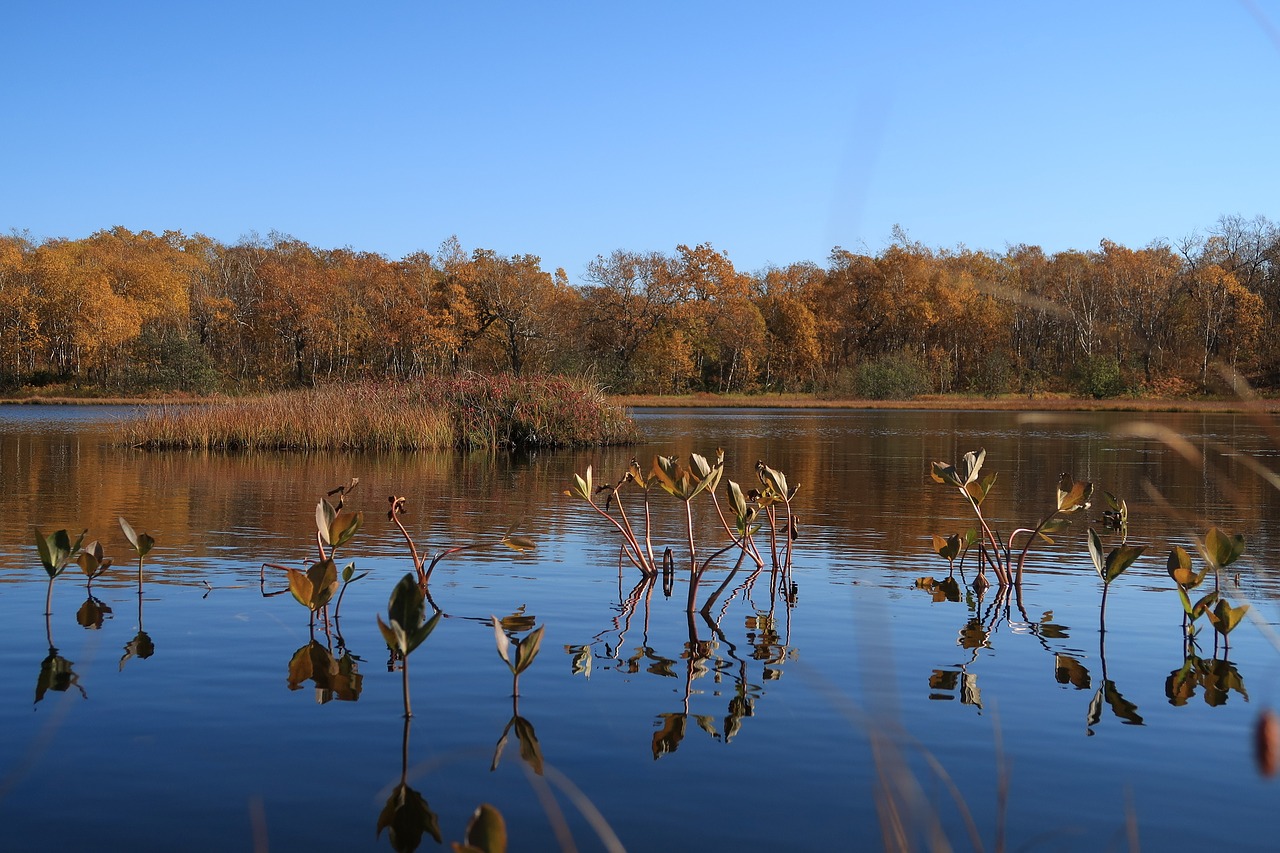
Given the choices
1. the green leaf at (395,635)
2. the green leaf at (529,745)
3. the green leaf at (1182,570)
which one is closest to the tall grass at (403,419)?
the green leaf at (1182,570)

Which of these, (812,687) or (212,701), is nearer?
(212,701)

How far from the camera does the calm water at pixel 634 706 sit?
372cm

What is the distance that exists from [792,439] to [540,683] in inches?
1039

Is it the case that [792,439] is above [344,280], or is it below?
below

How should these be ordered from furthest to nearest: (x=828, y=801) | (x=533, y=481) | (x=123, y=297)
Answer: (x=123, y=297) → (x=533, y=481) → (x=828, y=801)

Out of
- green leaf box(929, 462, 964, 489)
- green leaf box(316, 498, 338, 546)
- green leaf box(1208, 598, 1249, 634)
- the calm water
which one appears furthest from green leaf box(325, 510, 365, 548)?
green leaf box(1208, 598, 1249, 634)

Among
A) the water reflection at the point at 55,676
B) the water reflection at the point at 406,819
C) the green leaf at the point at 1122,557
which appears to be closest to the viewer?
the water reflection at the point at 406,819

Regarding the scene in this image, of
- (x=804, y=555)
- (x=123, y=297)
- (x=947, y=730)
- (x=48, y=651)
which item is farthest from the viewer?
(x=123, y=297)

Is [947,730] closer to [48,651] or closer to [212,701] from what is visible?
[212,701]

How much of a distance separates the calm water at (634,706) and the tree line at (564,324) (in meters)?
49.0

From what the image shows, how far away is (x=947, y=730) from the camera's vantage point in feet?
15.5

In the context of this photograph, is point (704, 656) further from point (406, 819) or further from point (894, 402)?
point (894, 402)

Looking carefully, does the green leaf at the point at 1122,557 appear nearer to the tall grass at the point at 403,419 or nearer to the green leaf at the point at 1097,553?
the green leaf at the point at 1097,553

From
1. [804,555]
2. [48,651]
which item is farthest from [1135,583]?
[48,651]
